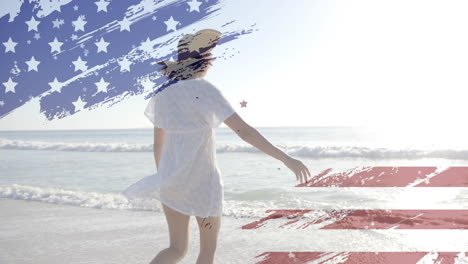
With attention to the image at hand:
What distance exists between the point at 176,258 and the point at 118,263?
1296 mm

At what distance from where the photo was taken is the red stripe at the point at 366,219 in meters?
3.84

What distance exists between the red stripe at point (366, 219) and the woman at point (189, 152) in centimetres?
214

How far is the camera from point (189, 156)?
5.63 ft

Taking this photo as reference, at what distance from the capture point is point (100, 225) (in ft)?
13.0

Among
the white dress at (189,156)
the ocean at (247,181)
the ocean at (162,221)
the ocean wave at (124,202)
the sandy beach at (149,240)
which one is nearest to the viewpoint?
the white dress at (189,156)

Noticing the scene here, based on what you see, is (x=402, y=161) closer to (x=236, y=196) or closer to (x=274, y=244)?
(x=236, y=196)

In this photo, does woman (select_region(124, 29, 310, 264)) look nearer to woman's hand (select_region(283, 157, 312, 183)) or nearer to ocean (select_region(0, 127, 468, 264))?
woman's hand (select_region(283, 157, 312, 183))

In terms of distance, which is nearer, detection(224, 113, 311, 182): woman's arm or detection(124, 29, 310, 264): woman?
detection(224, 113, 311, 182): woman's arm

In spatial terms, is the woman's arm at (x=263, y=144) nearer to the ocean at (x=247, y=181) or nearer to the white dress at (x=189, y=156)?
the white dress at (x=189, y=156)

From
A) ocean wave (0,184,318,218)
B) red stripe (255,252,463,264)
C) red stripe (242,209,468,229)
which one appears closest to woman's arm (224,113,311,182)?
red stripe (255,252,463,264)

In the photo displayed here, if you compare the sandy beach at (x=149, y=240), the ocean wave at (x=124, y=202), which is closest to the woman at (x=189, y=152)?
the sandy beach at (x=149, y=240)

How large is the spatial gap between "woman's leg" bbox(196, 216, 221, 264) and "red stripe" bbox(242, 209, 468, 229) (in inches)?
82.5

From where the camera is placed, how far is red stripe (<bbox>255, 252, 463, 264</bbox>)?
2.93 m


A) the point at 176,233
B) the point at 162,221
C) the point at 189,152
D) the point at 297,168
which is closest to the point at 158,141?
the point at 189,152
